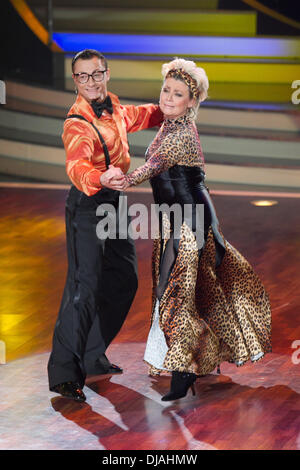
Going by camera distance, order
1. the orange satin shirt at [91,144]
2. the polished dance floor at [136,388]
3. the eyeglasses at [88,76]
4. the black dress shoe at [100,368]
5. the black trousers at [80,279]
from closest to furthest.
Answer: the polished dance floor at [136,388]
the orange satin shirt at [91,144]
the eyeglasses at [88,76]
the black trousers at [80,279]
the black dress shoe at [100,368]

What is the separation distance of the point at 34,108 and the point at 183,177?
5.60m

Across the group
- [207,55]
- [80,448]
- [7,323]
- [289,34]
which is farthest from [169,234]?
[289,34]

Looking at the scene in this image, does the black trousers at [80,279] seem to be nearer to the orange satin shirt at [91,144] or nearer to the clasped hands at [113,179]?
the orange satin shirt at [91,144]

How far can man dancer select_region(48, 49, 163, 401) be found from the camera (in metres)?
3.88

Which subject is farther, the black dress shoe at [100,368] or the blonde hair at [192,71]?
the black dress shoe at [100,368]

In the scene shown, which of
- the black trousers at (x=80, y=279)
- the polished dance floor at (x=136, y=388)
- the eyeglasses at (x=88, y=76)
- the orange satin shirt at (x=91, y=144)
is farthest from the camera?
the black trousers at (x=80, y=279)

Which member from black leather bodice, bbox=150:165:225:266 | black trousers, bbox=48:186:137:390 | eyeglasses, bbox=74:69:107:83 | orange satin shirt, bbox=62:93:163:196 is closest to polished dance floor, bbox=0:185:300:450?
black trousers, bbox=48:186:137:390

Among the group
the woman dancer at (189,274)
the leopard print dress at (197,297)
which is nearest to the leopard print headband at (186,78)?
the woman dancer at (189,274)

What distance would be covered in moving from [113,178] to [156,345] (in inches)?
30.0

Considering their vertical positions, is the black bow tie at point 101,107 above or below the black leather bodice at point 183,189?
above

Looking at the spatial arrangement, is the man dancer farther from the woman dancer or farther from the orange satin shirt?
the woman dancer

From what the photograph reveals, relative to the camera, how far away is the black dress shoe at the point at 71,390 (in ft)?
13.3

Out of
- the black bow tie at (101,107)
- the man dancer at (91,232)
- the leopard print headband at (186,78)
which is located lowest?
the man dancer at (91,232)

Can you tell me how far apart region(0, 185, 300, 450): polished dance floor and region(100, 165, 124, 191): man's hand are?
88cm
